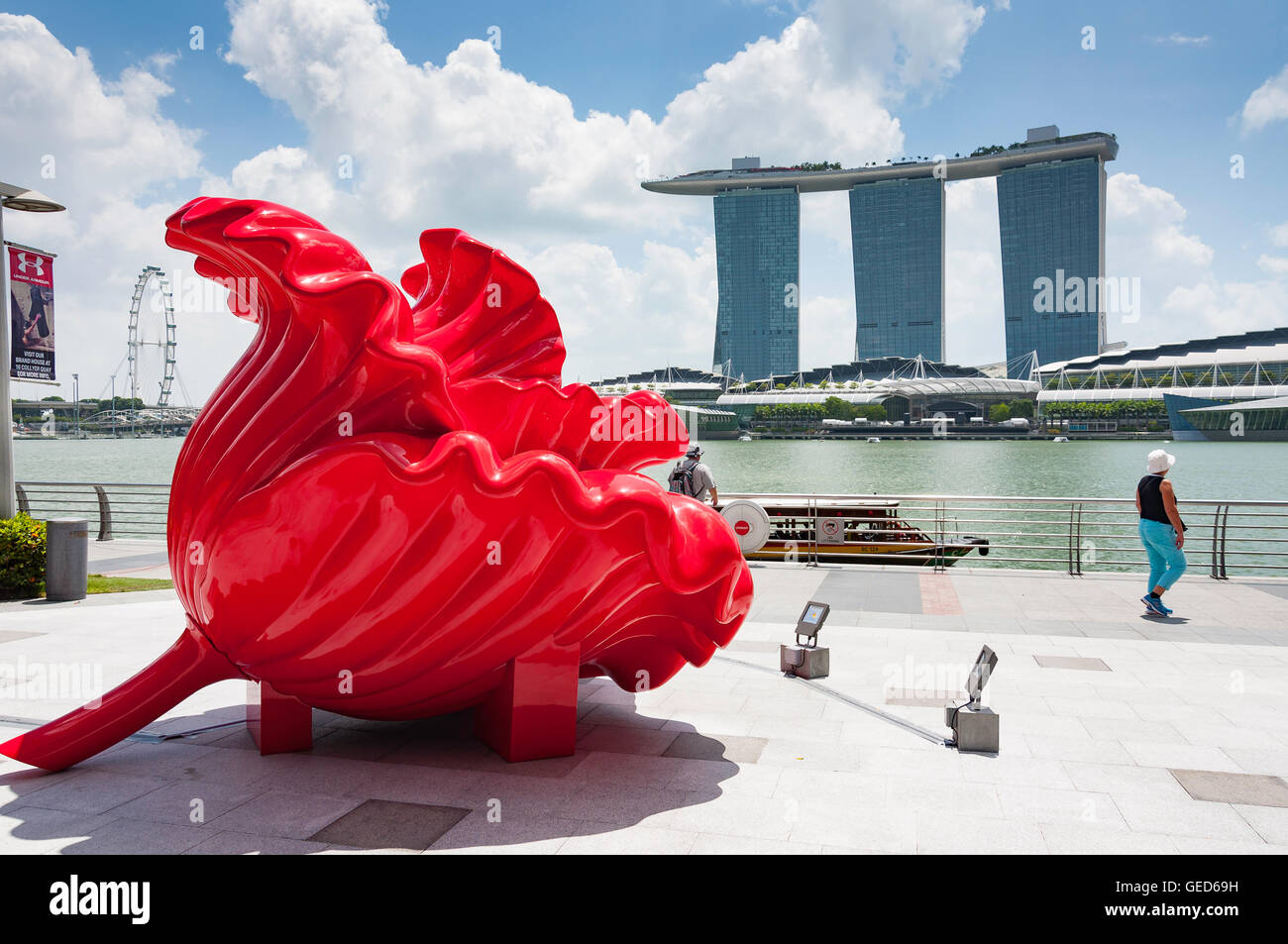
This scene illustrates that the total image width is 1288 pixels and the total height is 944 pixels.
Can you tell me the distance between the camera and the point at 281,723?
510 cm

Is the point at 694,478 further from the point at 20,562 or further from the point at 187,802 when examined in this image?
the point at 20,562

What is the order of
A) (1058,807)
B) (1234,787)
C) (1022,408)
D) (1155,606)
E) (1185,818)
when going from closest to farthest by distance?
(1185,818), (1058,807), (1234,787), (1155,606), (1022,408)

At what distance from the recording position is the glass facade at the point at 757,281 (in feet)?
454

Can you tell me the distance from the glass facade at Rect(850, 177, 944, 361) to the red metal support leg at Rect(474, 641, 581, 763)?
145946mm

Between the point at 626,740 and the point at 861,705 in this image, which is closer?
the point at 626,740

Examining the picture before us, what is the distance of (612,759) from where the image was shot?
514 cm

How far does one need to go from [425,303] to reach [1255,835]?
5549mm

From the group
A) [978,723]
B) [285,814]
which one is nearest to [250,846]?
[285,814]

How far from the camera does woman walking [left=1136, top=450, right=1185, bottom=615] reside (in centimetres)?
953

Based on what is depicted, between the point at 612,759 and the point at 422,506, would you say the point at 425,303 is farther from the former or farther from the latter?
the point at 612,759

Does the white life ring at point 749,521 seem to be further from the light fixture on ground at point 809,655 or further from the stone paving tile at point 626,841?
the stone paving tile at point 626,841

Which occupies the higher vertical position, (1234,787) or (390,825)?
(390,825)

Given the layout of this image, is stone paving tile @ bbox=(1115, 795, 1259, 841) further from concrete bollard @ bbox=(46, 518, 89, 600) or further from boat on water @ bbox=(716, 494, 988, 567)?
concrete bollard @ bbox=(46, 518, 89, 600)

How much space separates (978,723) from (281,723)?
4.28m
